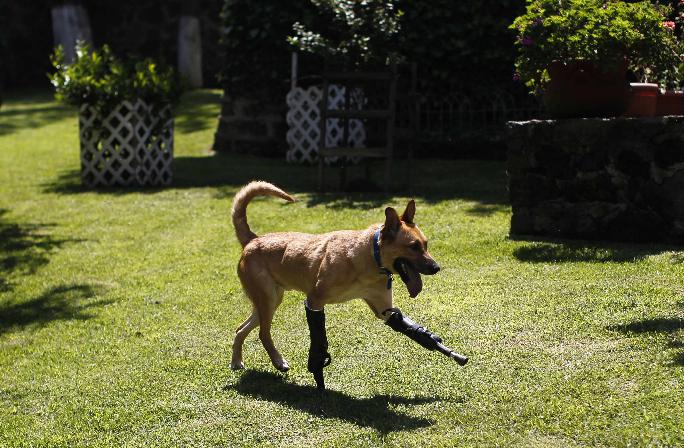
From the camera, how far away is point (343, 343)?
6.56 m

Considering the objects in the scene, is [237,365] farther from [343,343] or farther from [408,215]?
[408,215]

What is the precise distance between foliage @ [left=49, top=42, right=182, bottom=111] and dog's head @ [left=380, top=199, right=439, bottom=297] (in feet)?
30.7

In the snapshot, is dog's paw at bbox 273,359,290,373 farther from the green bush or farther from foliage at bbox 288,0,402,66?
the green bush

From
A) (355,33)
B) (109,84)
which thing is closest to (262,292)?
(355,33)

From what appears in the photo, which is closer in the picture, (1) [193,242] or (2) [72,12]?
(1) [193,242]

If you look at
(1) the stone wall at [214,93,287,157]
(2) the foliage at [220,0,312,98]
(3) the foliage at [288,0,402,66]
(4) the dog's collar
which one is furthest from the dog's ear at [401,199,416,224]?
(1) the stone wall at [214,93,287,157]

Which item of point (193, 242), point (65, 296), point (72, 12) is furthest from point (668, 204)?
point (72, 12)

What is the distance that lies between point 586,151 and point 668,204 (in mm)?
882

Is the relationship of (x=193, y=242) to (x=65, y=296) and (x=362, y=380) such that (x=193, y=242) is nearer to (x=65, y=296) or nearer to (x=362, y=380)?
(x=65, y=296)

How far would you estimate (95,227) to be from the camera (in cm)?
1142

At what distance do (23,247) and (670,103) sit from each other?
709 cm

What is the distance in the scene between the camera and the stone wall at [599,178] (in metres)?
8.35

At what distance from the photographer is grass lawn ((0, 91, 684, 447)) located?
5.10 metres

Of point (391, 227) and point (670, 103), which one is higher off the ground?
point (670, 103)
